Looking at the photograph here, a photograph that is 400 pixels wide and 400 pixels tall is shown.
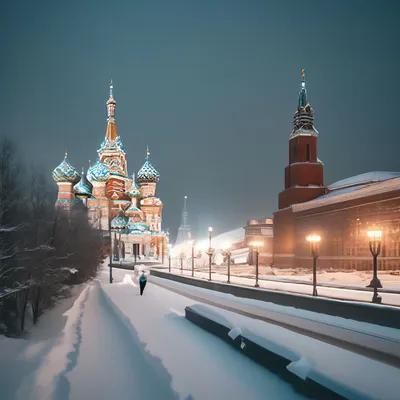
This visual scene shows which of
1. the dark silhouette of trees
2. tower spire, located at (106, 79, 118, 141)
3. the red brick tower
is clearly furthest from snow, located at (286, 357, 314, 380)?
tower spire, located at (106, 79, 118, 141)

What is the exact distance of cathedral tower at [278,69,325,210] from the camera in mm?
40406

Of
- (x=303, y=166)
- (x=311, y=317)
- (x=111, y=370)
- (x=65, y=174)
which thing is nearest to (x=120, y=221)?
(x=65, y=174)

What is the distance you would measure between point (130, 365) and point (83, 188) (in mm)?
→ 61213

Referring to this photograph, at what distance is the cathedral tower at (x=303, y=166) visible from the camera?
40.4 m

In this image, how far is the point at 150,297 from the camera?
65.6 feet

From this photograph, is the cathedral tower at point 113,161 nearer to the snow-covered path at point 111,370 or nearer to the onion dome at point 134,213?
the onion dome at point 134,213

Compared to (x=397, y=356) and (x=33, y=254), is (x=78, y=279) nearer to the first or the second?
(x=33, y=254)

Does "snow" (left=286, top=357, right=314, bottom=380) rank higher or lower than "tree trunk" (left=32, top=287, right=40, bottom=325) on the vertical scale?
higher

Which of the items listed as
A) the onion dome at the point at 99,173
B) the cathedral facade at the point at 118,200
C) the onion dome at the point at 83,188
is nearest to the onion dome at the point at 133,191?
the cathedral facade at the point at 118,200

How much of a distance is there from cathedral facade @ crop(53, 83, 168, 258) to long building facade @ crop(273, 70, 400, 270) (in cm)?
2572

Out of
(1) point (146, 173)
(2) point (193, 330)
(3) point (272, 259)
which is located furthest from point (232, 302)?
(1) point (146, 173)

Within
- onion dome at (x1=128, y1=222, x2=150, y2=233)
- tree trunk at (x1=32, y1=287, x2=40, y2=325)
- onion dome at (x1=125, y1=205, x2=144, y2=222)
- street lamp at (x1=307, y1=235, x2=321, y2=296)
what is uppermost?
onion dome at (x1=125, y1=205, x2=144, y2=222)

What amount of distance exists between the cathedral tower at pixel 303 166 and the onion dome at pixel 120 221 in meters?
30.6

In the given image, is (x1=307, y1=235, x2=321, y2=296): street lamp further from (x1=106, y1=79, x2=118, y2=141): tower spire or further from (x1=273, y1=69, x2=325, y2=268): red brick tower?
(x1=106, y1=79, x2=118, y2=141): tower spire
